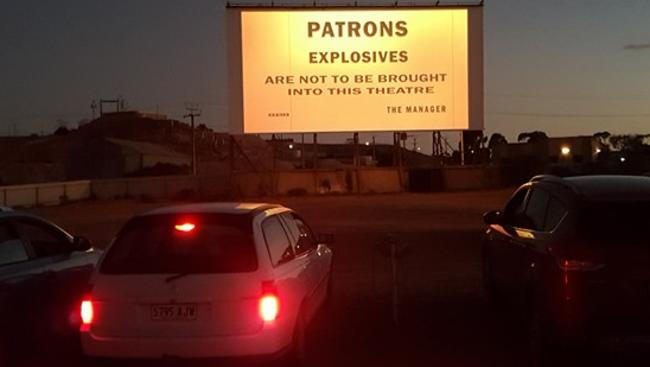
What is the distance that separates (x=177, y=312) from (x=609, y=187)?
3.86 meters

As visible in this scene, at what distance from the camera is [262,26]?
126 ft

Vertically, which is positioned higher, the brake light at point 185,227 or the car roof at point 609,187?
the car roof at point 609,187

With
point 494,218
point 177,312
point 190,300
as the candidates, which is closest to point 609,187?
point 494,218

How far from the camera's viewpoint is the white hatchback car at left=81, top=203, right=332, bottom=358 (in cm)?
676

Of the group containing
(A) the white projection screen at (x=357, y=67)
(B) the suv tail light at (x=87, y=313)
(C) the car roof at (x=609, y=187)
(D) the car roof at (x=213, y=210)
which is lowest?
(B) the suv tail light at (x=87, y=313)

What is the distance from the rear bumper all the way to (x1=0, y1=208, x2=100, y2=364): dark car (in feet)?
3.33

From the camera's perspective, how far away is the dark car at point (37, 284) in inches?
293

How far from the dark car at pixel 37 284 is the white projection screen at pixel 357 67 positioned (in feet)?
97.4

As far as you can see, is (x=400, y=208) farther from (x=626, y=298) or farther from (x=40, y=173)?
(x=40, y=173)

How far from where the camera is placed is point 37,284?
7.82 metres

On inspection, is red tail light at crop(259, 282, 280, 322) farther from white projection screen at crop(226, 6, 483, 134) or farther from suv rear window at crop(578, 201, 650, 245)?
white projection screen at crop(226, 6, 483, 134)

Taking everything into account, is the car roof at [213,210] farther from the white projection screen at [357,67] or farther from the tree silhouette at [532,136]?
the tree silhouette at [532,136]

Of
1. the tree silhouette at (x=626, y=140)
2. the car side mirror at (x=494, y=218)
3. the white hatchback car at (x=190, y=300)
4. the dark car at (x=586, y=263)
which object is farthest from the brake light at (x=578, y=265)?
the tree silhouette at (x=626, y=140)

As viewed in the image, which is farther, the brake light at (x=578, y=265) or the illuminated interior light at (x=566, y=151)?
the illuminated interior light at (x=566, y=151)
